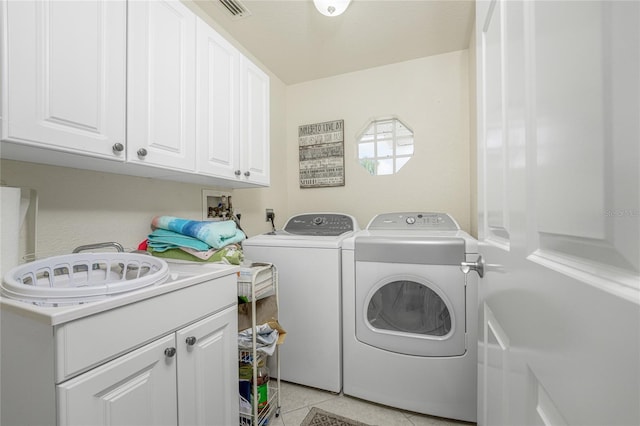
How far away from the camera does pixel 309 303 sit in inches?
64.5

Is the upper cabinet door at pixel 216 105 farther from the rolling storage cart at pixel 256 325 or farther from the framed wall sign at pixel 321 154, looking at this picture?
the framed wall sign at pixel 321 154

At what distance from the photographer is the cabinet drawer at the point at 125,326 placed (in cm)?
62

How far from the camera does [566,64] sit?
35 cm

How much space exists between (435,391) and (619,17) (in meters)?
1.69

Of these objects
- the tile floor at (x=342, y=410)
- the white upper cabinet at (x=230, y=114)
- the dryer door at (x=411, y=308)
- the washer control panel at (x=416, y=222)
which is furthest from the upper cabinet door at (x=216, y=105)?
the tile floor at (x=342, y=410)

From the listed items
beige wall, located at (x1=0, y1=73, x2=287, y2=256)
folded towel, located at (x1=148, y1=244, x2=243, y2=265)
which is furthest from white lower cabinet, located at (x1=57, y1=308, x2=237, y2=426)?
beige wall, located at (x1=0, y1=73, x2=287, y2=256)

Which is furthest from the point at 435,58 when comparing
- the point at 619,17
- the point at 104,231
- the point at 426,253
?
the point at 104,231

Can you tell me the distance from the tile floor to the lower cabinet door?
2.72 ft

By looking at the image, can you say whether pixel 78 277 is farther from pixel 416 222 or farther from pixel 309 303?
pixel 416 222

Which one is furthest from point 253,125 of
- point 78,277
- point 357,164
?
point 78,277

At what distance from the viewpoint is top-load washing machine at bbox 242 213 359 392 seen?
1.59 meters

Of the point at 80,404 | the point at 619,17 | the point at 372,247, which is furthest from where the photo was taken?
the point at 372,247

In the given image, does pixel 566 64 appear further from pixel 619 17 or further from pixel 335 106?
pixel 335 106

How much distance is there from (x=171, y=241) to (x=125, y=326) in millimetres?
580
